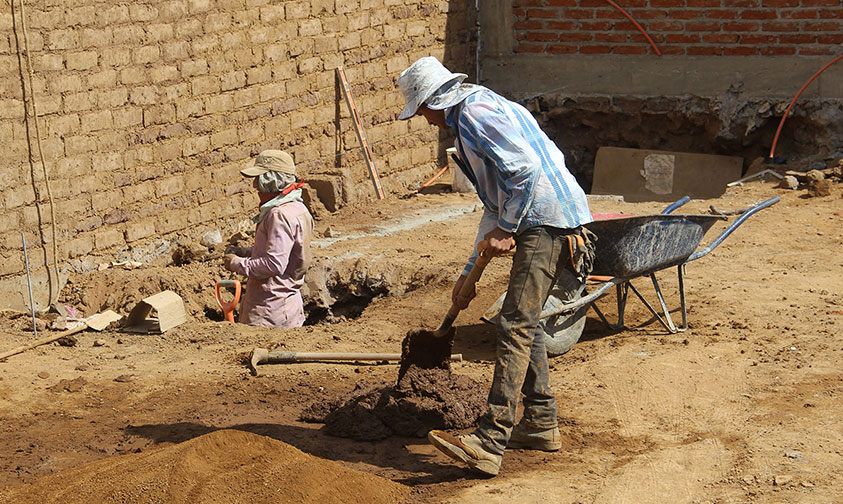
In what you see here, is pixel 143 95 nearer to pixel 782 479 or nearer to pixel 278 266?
pixel 278 266

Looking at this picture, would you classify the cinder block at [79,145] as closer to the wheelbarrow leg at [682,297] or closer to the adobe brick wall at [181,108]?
the adobe brick wall at [181,108]

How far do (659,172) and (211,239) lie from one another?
5.32 meters

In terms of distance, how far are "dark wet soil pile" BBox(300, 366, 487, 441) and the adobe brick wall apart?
3728 mm

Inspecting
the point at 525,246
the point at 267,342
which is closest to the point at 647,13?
the point at 267,342

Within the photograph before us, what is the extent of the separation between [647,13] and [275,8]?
4372mm

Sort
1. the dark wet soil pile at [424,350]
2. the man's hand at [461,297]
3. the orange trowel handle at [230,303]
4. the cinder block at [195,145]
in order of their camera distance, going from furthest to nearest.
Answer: the cinder block at [195,145] → the orange trowel handle at [230,303] → the dark wet soil pile at [424,350] → the man's hand at [461,297]

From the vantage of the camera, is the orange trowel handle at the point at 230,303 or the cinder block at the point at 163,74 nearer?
the orange trowel handle at the point at 230,303

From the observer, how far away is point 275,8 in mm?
9297

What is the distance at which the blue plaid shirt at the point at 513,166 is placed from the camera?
4.08 meters

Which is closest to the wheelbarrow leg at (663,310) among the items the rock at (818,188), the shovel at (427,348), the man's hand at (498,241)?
the shovel at (427,348)

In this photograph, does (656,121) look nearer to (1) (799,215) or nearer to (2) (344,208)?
(1) (799,215)

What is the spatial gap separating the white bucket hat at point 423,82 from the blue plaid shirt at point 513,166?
4.5 inches

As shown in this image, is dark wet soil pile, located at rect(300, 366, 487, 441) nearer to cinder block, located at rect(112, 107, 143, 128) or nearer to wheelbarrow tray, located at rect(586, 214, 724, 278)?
wheelbarrow tray, located at rect(586, 214, 724, 278)

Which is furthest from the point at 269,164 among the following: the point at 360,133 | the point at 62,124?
the point at 360,133
